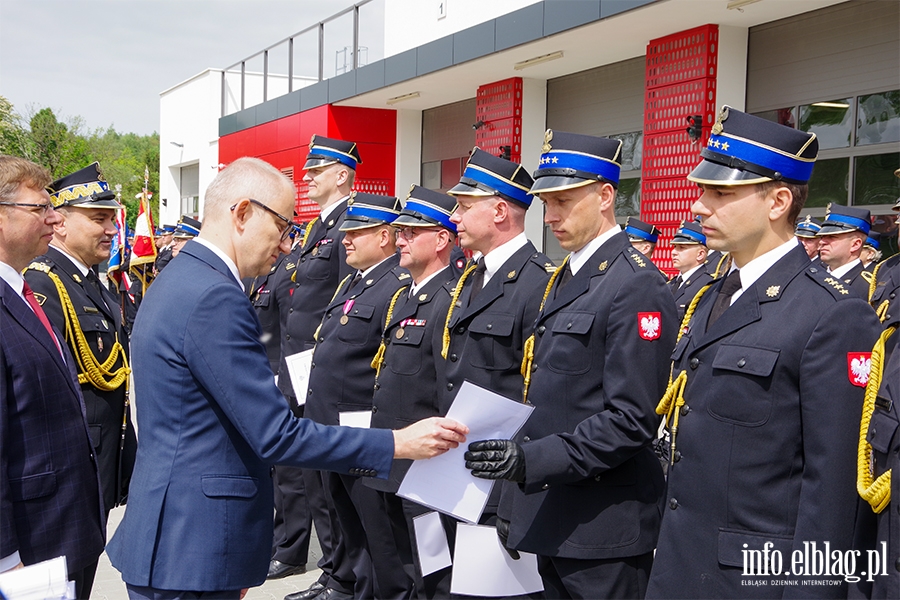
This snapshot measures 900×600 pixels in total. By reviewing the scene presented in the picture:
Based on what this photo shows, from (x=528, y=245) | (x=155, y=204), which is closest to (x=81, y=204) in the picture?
(x=528, y=245)

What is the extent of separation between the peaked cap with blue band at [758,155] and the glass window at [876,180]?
295 inches

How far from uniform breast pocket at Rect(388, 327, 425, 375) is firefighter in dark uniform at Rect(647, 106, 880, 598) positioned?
6.16ft

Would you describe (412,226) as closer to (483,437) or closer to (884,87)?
(483,437)

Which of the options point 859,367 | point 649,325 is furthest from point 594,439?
point 859,367

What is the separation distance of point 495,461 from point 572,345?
0.52 meters

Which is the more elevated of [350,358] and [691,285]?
[691,285]

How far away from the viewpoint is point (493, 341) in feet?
12.4

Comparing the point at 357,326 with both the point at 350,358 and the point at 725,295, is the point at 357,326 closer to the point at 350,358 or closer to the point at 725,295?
the point at 350,358

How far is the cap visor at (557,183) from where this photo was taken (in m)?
3.27

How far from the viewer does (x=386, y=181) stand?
18.2 metres

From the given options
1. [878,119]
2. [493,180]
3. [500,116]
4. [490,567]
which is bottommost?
[490,567]

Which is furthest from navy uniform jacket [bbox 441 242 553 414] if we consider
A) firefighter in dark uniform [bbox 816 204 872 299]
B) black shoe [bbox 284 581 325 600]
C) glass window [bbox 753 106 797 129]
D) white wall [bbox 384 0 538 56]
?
white wall [bbox 384 0 538 56]

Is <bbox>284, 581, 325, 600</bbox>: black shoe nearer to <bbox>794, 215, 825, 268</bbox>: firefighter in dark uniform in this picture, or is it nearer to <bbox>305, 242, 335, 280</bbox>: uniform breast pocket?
<bbox>305, 242, 335, 280</bbox>: uniform breast pocket

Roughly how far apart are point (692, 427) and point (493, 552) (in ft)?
3.32
